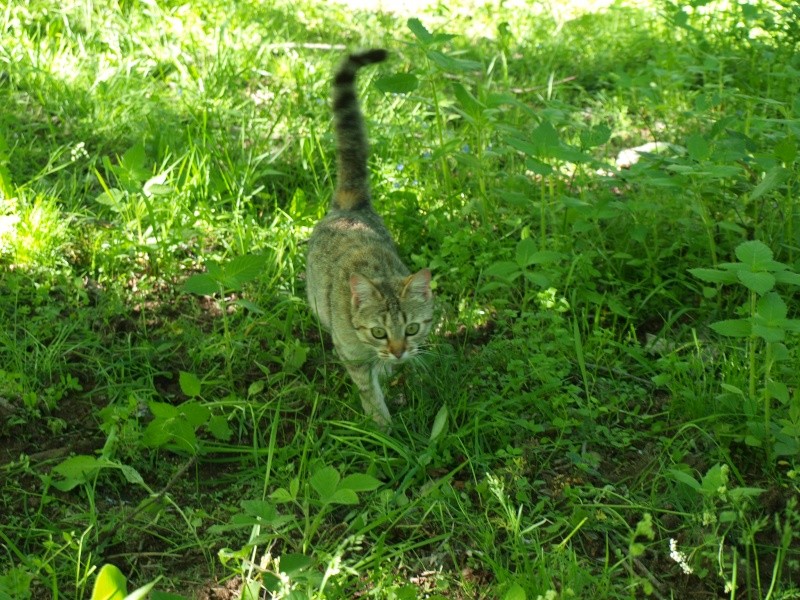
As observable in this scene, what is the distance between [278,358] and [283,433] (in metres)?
0.46

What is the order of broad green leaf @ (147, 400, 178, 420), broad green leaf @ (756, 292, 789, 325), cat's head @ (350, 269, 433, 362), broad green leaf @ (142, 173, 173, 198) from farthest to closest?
broad green leaf @ (142, 173, 173, 198), cat's head @ (350, 269, 433, 362), broad green leaf @ (147, 400, 178, 420), broad green leaf @ (756, 292, 789, 325)

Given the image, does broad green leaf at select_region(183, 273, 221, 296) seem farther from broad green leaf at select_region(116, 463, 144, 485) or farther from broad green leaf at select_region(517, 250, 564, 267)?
broad green leaf at select_region(517, 250, 564, 267)

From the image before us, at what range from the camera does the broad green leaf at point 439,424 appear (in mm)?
3889

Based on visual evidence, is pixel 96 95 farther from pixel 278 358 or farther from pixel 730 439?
pixel 730 439

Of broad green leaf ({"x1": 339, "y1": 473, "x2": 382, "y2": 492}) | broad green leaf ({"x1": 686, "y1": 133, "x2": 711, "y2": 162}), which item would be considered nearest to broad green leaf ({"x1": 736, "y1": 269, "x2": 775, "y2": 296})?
broad green leaf ({"x1": 686, "y1": 133, "x2": 711, "y2": 162})

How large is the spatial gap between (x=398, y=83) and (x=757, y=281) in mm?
2012

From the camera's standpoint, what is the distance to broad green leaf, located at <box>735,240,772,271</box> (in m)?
3.57

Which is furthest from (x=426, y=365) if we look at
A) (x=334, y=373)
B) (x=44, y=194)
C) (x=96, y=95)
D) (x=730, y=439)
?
(x=96, y=95)

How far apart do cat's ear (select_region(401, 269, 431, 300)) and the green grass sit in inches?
12.0

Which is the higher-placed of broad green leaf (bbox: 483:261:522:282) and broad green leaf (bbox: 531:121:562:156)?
broad green leaf (bbox: 531:121:562:156)

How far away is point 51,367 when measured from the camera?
4.32 meters

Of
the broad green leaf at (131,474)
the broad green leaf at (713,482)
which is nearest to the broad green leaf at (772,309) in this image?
the broad green leaf at (713,482)

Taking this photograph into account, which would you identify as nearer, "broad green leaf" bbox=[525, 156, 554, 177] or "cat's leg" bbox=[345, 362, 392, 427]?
"cat's leg" bbox=[345, 362, 392, 427]

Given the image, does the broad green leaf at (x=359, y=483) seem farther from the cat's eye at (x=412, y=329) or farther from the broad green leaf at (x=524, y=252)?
the broad green leaf at (x=524, y=252)
